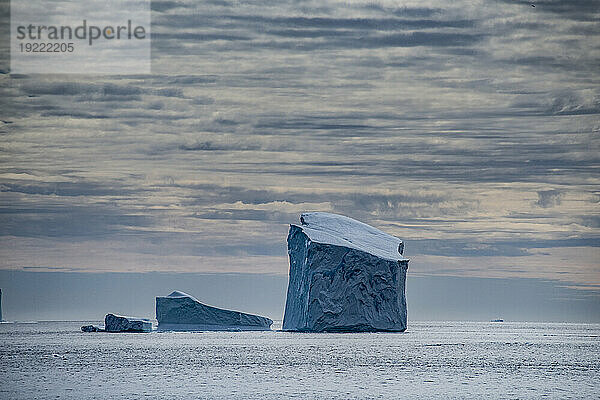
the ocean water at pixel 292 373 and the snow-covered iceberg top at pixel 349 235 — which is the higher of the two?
the snow-covered iceberg top at pixel 349 235

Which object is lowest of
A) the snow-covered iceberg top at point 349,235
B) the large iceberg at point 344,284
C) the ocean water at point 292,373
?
the ocean water at point 292,373

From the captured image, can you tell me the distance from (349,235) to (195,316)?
40.7 ft

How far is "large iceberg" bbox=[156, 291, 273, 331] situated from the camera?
5072 centimetres

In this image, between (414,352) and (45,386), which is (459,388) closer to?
(45,386)

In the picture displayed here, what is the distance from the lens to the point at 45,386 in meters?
22.7

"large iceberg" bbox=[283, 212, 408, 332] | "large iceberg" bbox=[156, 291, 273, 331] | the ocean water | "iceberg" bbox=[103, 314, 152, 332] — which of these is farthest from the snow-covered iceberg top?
"iceberg" bbox=[103, 314, 152, 332]

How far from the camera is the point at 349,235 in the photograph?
43250 millimetres

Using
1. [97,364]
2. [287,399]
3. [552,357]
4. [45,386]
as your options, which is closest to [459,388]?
[287,399]

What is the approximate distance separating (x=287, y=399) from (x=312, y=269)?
1982 centimetres

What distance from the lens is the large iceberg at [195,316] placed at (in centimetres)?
5072

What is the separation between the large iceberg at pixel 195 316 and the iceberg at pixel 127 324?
1.09 meters

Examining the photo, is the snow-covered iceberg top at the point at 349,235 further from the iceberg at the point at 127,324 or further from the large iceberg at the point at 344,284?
the iceberg at the point at 127,324

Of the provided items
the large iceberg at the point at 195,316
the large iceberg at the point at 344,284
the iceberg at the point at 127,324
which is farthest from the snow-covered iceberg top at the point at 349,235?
the iceberg at the point at 127,324

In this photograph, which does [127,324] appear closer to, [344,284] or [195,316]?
[195,316]
